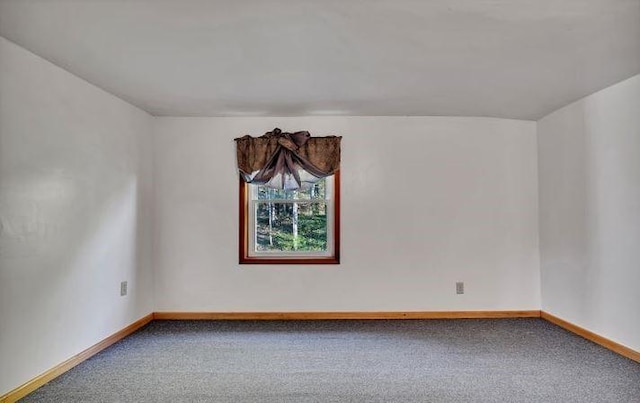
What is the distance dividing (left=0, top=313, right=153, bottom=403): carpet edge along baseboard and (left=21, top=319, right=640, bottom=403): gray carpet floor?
1.7 inches

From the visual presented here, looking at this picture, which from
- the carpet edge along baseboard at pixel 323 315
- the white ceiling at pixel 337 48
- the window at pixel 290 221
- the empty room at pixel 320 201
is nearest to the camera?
the white ceiling at pixel 337 48

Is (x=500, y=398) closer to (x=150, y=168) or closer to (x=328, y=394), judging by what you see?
(x=328, y=394)

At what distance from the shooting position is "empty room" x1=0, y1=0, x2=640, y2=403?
2.12 metres

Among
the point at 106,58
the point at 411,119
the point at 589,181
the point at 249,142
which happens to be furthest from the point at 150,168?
the point at 589,181

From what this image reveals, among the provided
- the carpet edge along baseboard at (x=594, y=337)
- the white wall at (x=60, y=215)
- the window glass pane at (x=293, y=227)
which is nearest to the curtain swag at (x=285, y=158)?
the window glass pane at (x=293, y=227)

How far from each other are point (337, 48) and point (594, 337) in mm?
3044

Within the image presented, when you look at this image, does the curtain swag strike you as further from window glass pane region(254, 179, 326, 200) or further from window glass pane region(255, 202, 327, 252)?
window glass pane region(255, 202, 327, 252)

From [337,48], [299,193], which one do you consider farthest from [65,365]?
[337,48]

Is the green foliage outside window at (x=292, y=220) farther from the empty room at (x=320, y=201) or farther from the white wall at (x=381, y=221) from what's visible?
the white wall at (x=381, y=221)

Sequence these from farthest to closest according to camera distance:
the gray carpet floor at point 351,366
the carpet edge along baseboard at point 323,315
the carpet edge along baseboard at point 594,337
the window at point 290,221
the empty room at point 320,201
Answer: the window at point 290,221 → the carpet edge along baseboard at point 323,315 → the carpet edge along baseboard at point 594,337 → the gray carpet floor at point 351,366 → the empty room at point 320,201

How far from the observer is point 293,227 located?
393 centimetres

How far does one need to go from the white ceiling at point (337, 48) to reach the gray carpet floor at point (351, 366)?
80.0 inches

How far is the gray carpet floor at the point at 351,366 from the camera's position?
2.23 meters

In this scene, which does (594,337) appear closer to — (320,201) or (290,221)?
(320,201)
